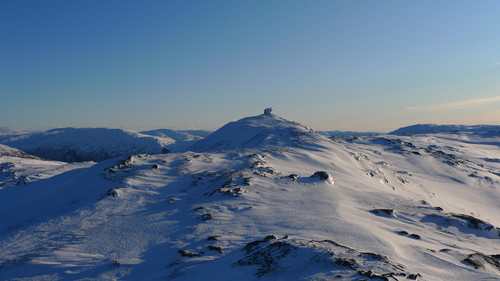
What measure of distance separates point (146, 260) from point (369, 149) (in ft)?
151

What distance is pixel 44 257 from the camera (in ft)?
43.7

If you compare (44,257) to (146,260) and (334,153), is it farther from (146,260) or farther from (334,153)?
(334,153)

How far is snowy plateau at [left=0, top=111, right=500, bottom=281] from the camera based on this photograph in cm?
1083

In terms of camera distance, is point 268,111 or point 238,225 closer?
point 238,225

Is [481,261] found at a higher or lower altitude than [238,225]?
lower

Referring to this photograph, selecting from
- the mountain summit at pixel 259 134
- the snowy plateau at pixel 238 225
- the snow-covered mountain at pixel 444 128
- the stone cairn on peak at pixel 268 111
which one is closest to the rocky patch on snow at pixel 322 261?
the snowy plateau at pixel 238 225

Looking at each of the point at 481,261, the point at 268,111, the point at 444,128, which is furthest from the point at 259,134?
the point at 444,128

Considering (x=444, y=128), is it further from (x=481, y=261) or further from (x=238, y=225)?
(x=238, y=225)

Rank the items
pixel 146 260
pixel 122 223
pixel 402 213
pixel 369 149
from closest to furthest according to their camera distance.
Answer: pixel 146 260
pixel 122 223
pixel 402 213
pixel 369 149

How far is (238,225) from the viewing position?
1595 centimetres

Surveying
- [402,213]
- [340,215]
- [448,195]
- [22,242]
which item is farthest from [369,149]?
[22,242]

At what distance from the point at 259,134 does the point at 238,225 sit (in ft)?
135

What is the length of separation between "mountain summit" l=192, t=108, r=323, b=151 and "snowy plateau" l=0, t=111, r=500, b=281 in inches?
572

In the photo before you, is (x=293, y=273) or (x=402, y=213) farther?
(x=402, y=213)
